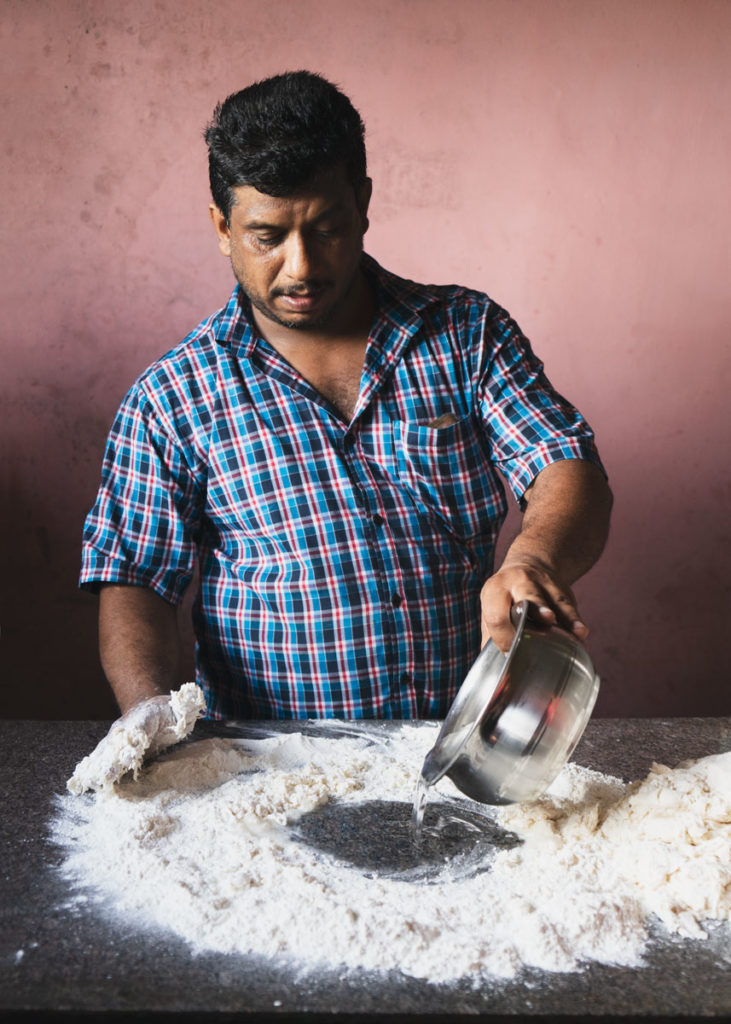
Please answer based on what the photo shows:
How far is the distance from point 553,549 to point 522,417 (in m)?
0.33

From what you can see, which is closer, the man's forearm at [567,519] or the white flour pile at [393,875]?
the white flour pile at [393,875]

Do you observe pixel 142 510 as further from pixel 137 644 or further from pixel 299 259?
pixel 299 259

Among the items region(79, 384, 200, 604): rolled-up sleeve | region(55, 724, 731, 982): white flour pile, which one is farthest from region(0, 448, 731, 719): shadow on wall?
region(55, 724, 731, 982): white flour pile

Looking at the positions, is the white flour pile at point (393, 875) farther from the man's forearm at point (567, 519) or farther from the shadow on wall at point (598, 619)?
the shadow on wall at point (598, 619)

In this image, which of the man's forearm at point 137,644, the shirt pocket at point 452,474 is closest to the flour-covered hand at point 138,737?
the man's forearm at point 137,644

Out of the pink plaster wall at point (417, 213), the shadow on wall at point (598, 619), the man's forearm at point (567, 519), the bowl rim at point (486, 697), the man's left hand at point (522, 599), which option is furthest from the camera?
the shadow on wall at point (598, 619)

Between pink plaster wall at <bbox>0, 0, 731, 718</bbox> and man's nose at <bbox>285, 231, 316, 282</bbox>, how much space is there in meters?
0.97

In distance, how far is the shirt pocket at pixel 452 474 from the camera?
5.36ft

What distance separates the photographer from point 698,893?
0.97 meters

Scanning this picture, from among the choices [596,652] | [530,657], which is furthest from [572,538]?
[596,652]

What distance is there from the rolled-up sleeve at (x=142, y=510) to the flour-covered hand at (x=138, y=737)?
1.11 feet

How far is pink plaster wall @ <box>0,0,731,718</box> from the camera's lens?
233 cm

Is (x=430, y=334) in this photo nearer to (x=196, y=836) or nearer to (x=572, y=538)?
(x=572, y=538)

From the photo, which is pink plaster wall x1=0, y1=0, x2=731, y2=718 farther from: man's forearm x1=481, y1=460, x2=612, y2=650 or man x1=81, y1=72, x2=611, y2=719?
man's forearm x1=481, y1=460, x2=612, y2=650
